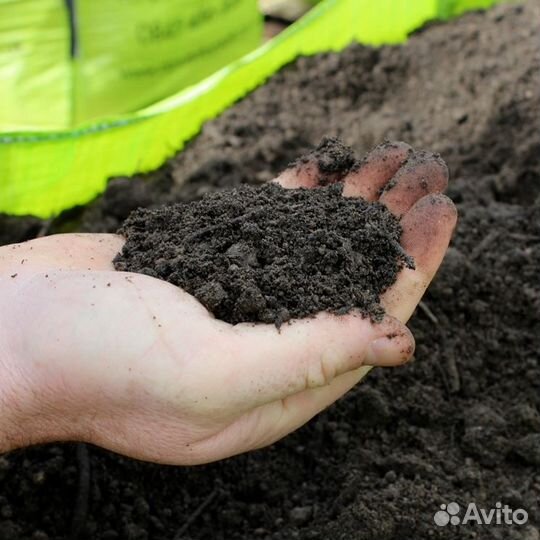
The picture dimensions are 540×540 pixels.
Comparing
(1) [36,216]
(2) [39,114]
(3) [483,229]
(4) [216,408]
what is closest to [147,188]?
(1) [36,216]

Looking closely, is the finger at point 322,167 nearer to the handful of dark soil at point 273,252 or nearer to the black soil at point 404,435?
the handful of dark soil at point 273,252

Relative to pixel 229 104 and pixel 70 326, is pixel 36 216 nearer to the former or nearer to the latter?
pixel 229 104

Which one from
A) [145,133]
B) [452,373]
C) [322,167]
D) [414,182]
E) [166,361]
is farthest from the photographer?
[145,133]

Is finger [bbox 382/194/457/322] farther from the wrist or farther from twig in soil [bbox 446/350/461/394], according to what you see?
the wrist

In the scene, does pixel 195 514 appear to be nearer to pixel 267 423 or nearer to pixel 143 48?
pixel 267 423

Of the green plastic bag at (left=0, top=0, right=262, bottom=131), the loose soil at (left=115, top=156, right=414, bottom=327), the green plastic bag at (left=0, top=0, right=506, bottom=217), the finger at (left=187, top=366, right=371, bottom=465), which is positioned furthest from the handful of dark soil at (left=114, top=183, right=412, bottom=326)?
the green plastic bag at (left=0, top=0, right=262, bottom=131)

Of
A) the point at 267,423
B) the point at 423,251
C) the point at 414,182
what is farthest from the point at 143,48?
the point at 267,423
